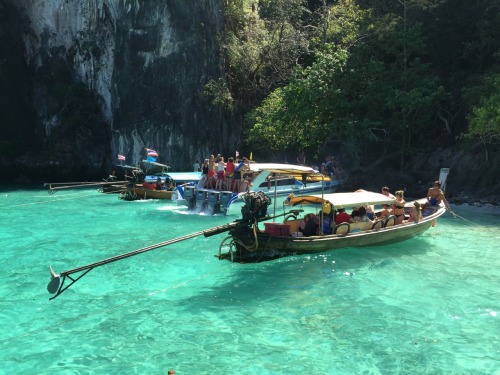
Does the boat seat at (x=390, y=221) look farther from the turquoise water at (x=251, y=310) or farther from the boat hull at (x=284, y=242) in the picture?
the turquoise water at (x=251, y=310)

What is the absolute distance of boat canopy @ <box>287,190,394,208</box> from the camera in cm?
1315

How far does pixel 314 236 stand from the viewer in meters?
12.7

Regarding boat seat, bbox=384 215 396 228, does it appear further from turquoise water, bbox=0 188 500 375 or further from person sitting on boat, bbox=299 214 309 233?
person sitting on boat, bbox=299 214 309 233

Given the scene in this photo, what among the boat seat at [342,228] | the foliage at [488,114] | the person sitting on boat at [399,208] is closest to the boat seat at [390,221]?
the person sitting on boat at [399,208]

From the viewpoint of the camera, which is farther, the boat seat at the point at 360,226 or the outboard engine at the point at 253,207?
the boat seat at the point at 360,226

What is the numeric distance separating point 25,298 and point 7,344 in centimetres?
222

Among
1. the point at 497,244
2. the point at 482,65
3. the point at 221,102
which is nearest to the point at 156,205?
the point at 221,102

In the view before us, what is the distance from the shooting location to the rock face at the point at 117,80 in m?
34.6

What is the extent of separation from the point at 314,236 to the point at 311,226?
1.97 ft

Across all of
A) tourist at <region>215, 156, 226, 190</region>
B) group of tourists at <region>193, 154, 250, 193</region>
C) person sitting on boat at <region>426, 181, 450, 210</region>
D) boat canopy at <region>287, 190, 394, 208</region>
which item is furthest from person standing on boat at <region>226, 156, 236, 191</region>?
person sitting on boat at <region>426, 181, 450, 210</region>

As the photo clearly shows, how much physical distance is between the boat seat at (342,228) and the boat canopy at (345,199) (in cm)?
56

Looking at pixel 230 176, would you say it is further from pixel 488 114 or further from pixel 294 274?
pixel 488 114

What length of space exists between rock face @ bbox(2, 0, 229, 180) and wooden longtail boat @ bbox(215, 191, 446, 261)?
22.5 m

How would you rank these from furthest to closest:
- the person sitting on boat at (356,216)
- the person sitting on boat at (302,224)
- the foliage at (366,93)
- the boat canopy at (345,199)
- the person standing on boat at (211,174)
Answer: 1. the foliage at (366,93)
2. the person standing on boat at (211,174)
3. the person sitting on boat at (356,216)
4. the person sitting on boat at (302,224)
5. the boat canopy at (345,199)
